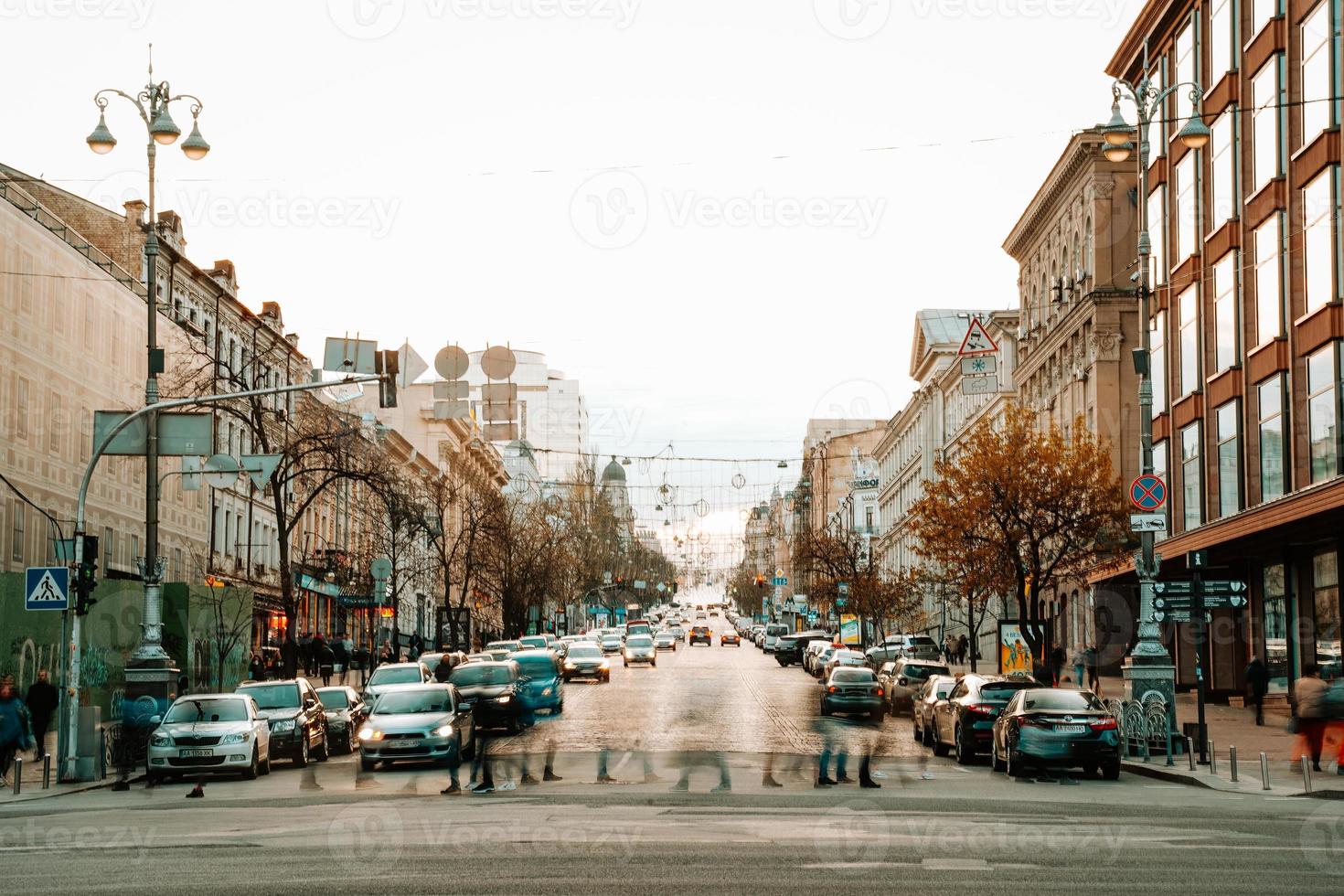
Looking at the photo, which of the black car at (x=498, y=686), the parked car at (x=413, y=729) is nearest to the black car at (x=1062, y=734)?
the parked car at (x=413, y=729)

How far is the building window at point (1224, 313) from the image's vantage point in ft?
140

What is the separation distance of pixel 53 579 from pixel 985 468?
1026 inches

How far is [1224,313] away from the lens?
4359 centimetres

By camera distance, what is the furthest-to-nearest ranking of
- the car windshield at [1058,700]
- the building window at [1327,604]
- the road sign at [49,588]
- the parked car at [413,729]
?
the building window at [1327,604], the parked car at [413,729], the road sign at [49,588], the car windshield at [1058,700]

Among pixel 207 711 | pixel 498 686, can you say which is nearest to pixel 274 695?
pixel 207 711

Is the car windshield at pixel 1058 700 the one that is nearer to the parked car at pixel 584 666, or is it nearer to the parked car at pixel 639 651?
the parked car at pixel 584 666

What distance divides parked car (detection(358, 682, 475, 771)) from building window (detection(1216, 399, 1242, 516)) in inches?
956

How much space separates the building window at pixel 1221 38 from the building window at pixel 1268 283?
5.72m

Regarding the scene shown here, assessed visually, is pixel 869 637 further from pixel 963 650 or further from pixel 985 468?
pixel 985 468

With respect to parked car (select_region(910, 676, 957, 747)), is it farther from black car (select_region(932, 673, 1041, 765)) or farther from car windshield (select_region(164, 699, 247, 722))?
car windshield (select_region(164, 699, 247, 722))

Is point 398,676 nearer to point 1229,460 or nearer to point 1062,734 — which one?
point 1062,734

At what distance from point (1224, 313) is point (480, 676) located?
22.7 metres

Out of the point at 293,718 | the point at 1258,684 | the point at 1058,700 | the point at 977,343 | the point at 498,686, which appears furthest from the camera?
the point at 977,343

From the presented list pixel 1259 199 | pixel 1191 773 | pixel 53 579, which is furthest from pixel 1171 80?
pixel 53 579
